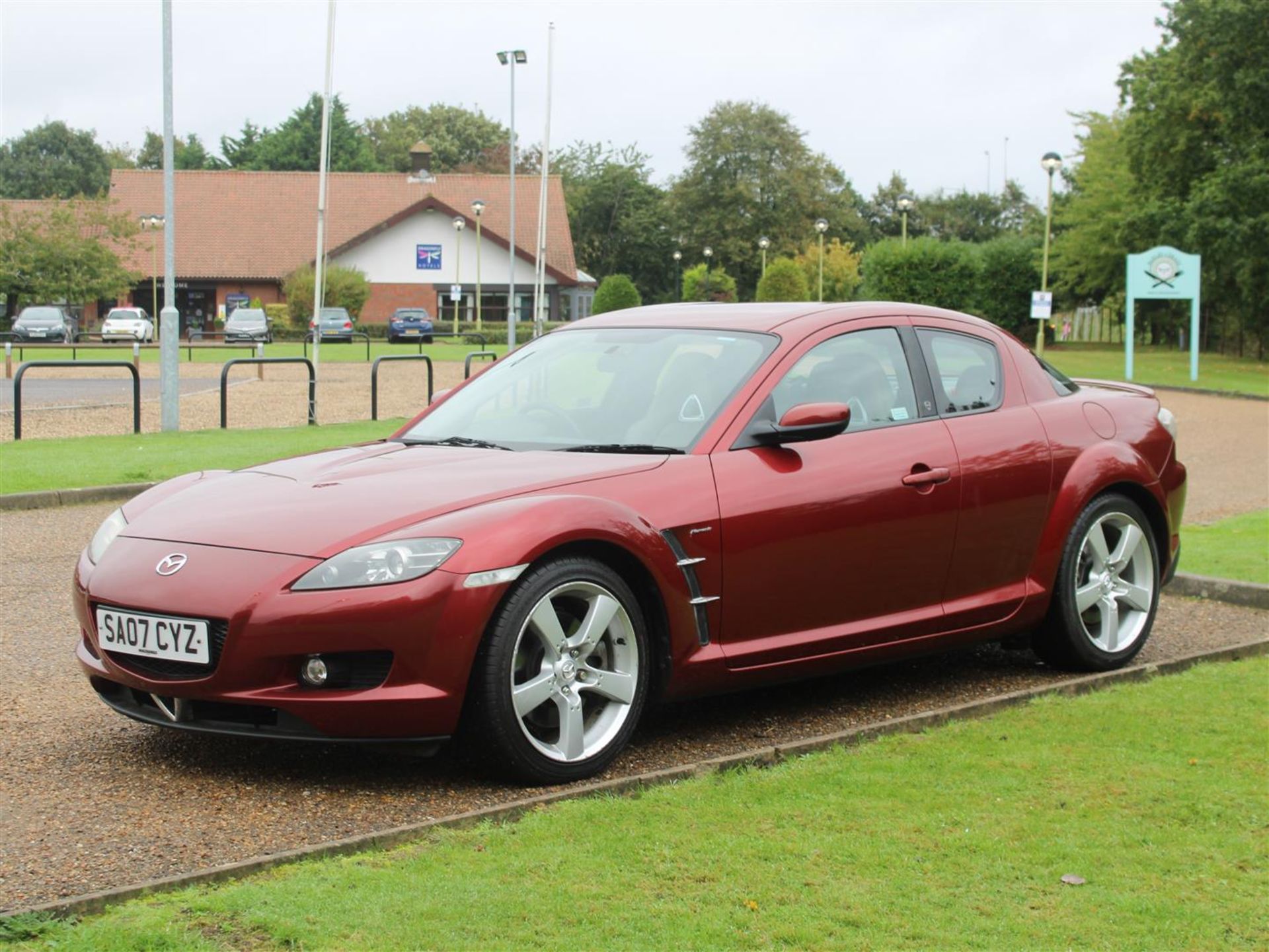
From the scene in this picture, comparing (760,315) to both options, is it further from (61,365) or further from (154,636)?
(61,365)

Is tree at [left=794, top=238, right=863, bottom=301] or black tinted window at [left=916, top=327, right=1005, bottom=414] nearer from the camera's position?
black tinted window at [left=916, top=327, right=1005, bottom=414]

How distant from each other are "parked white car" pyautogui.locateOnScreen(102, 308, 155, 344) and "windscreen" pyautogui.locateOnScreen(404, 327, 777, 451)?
5146 cm

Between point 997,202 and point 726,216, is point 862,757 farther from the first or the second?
point 997,202

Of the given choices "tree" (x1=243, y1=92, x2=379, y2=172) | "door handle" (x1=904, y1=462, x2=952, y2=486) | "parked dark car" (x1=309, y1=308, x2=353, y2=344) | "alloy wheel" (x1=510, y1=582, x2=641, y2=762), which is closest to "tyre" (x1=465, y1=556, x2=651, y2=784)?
"alloy wheel" (x1=510, y1=582, x2=641, y2=762)

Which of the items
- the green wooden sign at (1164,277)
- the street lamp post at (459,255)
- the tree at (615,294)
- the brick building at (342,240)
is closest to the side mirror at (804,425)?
the green wooden sign at (1164,277)

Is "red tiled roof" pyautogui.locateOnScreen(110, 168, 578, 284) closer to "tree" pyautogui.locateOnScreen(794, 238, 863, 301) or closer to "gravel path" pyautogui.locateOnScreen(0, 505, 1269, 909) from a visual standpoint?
"tree" pyautogui.locateOnScreen(794, 238, 863, 301)

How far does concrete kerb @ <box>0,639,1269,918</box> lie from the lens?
12.8 feet

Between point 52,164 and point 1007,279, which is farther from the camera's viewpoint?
point 52,164

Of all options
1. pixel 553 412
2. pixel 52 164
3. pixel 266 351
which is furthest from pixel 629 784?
pixel 52 164

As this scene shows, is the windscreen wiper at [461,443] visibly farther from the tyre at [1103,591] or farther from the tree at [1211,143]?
the tree at [1211,143]

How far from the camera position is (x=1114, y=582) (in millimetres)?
7117

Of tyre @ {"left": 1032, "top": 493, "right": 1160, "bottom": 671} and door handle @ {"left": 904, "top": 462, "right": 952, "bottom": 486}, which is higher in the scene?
door handle @ {"left": 904, "top": 462, "right": 952, "bottom": 486}

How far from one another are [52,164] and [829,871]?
131m

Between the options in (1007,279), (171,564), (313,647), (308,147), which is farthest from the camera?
(308,147)
